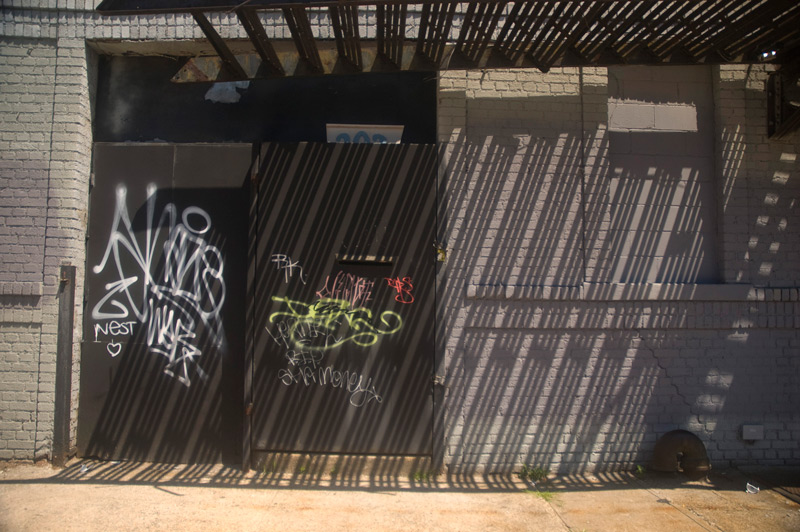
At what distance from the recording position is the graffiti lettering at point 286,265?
5121 millimetres

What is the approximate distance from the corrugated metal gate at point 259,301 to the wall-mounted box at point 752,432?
9.71 ft

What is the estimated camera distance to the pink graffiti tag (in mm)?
5141

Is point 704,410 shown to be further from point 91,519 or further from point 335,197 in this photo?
point 91,519

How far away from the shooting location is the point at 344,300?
5.14 metres

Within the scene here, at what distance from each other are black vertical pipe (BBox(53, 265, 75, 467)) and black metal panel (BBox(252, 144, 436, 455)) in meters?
1.67

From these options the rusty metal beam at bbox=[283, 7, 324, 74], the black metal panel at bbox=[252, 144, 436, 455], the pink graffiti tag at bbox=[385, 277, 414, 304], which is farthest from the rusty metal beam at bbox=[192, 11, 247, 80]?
the pink graffiti tag at bbox=[385, 277, 414, 304]

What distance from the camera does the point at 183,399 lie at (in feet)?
17.2

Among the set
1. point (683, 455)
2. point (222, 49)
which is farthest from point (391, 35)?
point (683, 455)

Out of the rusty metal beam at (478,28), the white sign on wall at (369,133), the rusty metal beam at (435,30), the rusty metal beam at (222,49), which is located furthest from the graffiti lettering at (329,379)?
the rusty metal beam at (478,28)

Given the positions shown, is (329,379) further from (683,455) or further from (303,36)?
(683,455)

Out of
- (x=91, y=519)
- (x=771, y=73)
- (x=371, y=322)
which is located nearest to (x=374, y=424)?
(x=371, y=322)

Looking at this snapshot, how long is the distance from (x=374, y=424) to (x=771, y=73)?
16.5 feet

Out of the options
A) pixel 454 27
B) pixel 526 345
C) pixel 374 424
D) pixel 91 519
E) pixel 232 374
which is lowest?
pixel 91 519

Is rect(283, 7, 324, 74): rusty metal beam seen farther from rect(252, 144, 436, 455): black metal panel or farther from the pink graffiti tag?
the pink graffiti tag
